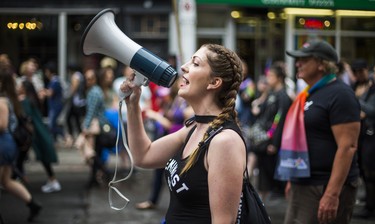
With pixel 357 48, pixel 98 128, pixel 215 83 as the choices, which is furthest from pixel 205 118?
pixel 357 48

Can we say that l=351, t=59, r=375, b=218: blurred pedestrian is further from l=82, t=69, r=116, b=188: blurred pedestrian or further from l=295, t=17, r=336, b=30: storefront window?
l=295, t=17, r=336, b=30: storefront window

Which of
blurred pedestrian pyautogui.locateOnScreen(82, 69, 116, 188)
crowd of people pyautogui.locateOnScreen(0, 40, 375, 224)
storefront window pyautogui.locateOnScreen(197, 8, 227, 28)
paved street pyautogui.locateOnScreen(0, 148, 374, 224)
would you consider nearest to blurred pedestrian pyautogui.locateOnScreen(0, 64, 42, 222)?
crowd of people pyautogui.locateOnScreen(0, 40, 375, 224)

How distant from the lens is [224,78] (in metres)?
2.97

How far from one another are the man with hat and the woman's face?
1.39 m

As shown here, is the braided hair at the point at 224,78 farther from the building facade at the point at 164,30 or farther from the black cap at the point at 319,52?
the building facade at the point at 164,30

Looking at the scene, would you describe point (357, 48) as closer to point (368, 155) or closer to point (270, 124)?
point (270, 124)

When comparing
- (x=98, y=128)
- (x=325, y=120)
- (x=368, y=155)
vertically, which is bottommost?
(x=98, y=128)

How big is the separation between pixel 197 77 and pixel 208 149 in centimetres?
35

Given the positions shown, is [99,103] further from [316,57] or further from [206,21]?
[206,21]

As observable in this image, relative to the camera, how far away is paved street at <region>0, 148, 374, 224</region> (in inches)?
291

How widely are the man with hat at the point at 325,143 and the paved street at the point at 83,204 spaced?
119 inches

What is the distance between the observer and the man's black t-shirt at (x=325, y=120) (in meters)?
4.06

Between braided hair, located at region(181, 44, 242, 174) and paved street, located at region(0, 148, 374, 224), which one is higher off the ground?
braided hair, located at region(181, 44, 242, 174)

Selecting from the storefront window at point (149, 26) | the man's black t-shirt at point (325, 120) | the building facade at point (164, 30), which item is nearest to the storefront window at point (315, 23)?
the building facade at point (164, 30)
